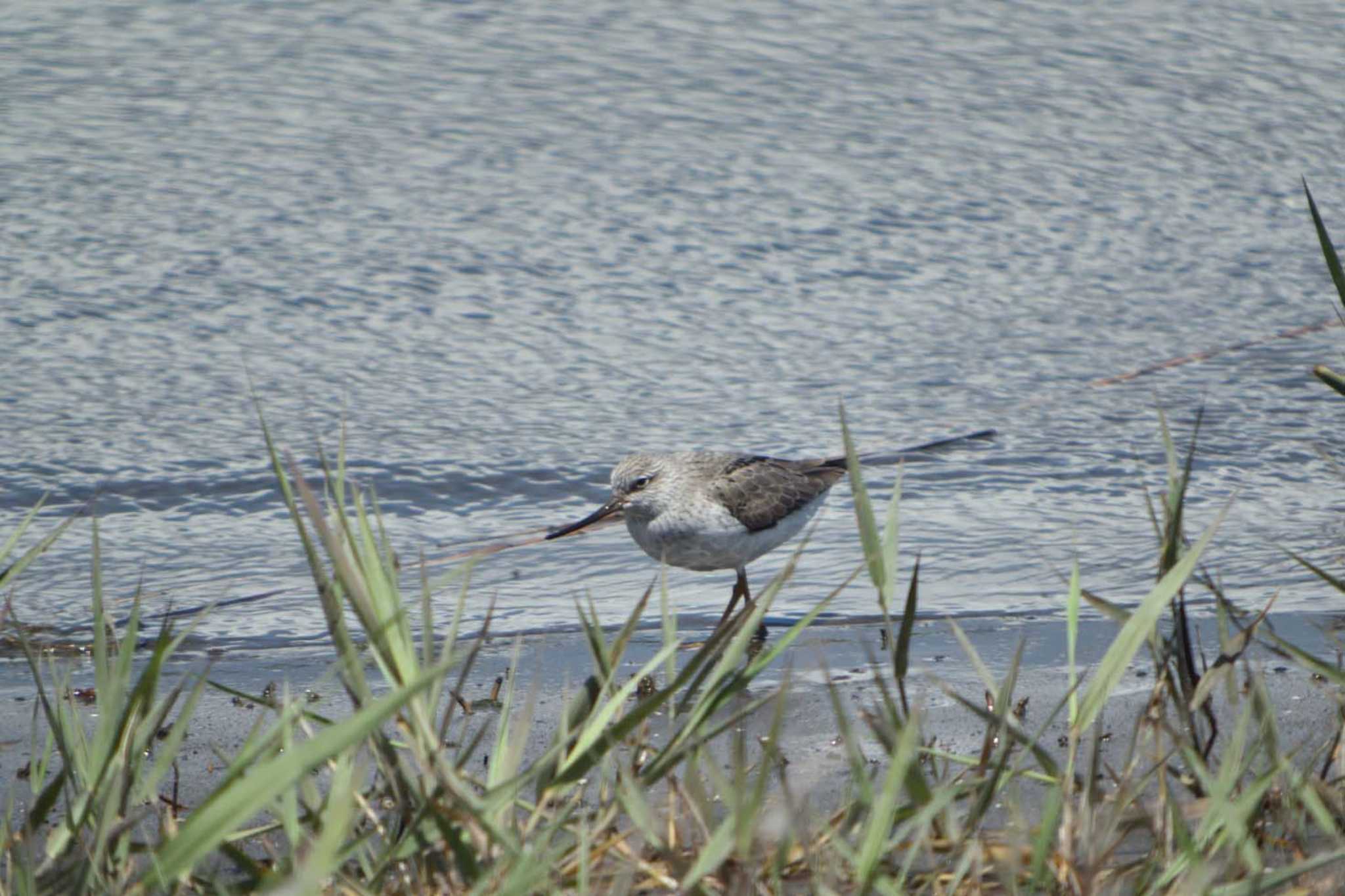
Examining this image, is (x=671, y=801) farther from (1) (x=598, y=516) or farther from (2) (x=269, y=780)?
(1) (x=598, y=516)

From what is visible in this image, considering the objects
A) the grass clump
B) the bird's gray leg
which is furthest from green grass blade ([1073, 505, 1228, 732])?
the bird's gray leg

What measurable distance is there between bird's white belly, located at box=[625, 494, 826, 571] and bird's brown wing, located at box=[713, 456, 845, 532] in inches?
1.1

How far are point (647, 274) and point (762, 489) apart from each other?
1.60 metres

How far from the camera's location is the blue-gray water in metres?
5.34

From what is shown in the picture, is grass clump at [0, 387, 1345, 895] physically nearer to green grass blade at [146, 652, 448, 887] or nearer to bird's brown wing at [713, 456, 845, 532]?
green grass blade at [146, 652, 448, 887]

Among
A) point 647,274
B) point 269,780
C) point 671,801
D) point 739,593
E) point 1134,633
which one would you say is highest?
point 269,780

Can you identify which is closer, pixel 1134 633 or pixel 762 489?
pixel 1134 633

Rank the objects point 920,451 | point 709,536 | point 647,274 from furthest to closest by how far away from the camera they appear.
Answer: point 647,274, point 920,451, point 709,536

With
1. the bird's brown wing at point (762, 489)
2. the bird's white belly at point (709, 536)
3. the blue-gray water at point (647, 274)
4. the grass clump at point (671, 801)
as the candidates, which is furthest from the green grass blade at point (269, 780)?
the bird's brown wing at point (762, 489)

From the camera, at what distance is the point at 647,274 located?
664cm

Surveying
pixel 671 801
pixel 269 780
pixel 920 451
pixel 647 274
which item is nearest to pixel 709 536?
pixel 920 451

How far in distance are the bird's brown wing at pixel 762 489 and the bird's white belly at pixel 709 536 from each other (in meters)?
0.03

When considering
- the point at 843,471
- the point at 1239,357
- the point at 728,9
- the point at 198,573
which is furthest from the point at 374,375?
the point at 728,9

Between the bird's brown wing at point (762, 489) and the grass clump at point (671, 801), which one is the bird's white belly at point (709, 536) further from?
the grass clump at point (671, 801)
